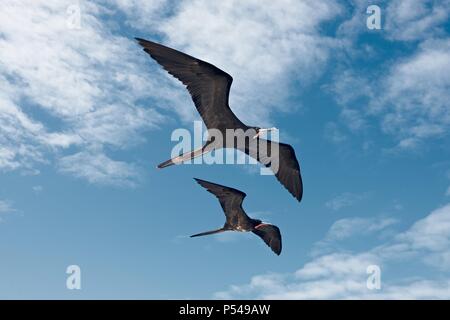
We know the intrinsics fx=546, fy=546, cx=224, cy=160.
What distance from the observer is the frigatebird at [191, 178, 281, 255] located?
1870cm

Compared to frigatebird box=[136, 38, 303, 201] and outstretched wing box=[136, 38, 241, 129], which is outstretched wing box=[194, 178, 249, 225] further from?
outstretched wing box=[136, 38, 241, 129]

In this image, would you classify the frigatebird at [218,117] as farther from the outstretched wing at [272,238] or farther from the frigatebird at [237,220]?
the outstretched wing at [272,238]

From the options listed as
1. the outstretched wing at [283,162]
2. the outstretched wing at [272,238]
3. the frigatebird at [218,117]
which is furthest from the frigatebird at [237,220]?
the frigatebird at [218,117]

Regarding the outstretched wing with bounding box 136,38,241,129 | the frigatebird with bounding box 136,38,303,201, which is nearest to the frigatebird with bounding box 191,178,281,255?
the frigatebird with bounding box 136,38,303,201

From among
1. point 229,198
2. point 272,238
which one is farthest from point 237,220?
point 272,238

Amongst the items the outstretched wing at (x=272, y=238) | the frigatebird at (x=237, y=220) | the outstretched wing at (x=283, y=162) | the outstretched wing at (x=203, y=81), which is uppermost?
the outstretched wing at (x=203, y=81)

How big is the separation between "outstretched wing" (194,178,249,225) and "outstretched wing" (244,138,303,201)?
142cm

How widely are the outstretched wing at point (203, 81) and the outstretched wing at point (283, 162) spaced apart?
7.00 ft

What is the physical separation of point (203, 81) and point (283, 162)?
487 centimetres

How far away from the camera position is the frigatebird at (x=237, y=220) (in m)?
18.7

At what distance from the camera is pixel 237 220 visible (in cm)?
1967

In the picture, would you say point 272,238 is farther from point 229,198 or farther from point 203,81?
point 203,81

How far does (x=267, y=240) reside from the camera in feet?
68.6
